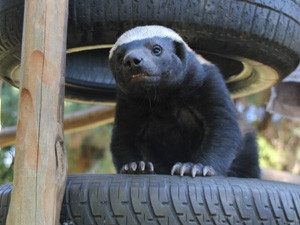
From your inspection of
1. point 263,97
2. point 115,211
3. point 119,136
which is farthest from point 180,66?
point 263,97

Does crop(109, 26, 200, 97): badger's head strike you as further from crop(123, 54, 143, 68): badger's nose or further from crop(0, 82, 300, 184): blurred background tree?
crop(0, 82, 300, 184): blurred background tree

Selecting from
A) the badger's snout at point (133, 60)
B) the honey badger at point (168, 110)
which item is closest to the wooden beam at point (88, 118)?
the honey badger at point (168, 110)

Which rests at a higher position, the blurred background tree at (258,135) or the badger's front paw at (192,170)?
the badger's front paw at (192,170)

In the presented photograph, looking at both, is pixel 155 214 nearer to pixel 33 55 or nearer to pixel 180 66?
pixel 33 55

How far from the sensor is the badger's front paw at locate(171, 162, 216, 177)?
8.21 ft

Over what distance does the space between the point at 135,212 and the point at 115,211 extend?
81mm

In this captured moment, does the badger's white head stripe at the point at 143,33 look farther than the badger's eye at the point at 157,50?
No

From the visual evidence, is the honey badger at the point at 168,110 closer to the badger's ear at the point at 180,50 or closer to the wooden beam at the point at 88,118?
the badger's ear at the point at 180,50

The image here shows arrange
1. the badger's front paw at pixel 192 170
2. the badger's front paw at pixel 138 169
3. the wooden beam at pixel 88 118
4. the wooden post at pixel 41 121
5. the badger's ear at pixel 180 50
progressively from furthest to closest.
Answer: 1. the wooden beam at pixel 88 118
2. the badger's ear at pixel 180 50
3. the badger's front paw at pixel 138 169
4. the badger's front paw at pixel 192 170
5. the wooden post at pixel 41 121

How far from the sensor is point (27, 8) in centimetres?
237

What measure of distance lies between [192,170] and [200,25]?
0.74m

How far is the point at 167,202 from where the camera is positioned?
7.34ft

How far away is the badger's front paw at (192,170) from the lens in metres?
2.50

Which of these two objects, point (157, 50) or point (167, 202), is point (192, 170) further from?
point (157, 50)
